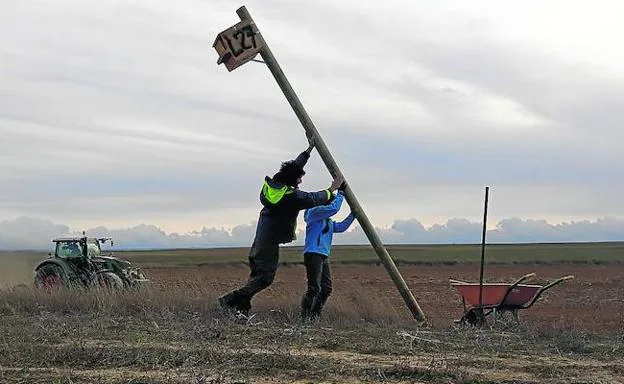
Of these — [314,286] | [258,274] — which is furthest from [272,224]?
[314,286]

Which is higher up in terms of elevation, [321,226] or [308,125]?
[308,125]

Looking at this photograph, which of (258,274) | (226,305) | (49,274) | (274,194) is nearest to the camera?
(274,194)

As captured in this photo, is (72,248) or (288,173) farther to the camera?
(72,248)

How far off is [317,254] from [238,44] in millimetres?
2656

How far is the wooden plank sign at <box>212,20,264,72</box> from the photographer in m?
9.77

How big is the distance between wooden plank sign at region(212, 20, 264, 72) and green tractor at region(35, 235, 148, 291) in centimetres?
630

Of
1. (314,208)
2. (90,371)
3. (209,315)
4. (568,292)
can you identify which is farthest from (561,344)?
(568,292)

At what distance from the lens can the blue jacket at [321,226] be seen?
992cm

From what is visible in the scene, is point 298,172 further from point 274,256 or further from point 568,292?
point 568,292

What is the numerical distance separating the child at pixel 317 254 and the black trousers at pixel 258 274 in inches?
17.5

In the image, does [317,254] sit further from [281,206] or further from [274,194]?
[274,194]

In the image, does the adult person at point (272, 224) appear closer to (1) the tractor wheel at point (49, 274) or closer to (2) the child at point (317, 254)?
(2) the child at point (317, 254)

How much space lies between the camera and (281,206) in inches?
374

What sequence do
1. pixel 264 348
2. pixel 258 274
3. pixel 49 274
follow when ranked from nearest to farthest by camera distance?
pixel 264 348 → pixel 258 274 → pixel 49 274
